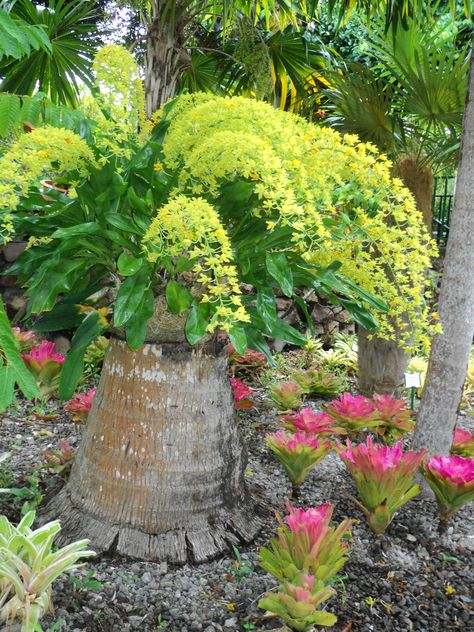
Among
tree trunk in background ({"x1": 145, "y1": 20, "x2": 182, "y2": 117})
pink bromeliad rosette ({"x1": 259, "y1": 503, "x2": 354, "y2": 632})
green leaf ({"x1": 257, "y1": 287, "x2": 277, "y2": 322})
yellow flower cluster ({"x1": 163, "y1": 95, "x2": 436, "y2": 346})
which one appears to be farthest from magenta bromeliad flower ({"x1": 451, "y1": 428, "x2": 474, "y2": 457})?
tree trunk in background ({"x1": 145, "y1": 20, "x2": 182, "y2": 117})

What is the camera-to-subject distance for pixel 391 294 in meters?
2.17

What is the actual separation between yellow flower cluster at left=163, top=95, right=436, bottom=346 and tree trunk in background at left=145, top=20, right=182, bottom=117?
65.7 inches

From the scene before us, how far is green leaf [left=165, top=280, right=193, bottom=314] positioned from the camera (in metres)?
1.78

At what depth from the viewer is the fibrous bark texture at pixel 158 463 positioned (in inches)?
81.7

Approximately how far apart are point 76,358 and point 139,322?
1.25 feet

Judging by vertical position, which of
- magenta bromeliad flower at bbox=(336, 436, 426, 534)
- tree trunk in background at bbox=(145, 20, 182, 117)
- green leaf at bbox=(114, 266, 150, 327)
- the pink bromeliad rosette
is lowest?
the pink bromeliad rosette

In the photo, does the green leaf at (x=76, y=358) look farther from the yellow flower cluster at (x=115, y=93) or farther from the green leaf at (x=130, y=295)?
the yellow flower cluster at (x=115, y=93)

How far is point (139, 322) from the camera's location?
1832 mm

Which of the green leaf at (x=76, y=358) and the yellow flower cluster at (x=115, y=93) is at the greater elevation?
the yellow flower cluster at (x=115, y=93)

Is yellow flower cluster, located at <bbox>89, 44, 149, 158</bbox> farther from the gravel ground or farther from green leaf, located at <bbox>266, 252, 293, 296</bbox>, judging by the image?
the gravel ground

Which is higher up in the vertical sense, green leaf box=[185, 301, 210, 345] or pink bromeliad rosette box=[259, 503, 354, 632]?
green leaf box=[185, 301, 210, 345]

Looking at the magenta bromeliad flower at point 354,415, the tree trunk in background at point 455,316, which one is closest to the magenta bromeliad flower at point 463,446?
the tree trunk in background at point 455,316

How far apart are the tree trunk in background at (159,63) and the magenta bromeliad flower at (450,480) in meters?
2.59

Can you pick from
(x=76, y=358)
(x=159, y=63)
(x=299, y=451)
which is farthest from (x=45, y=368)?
(x=159, y=63)
